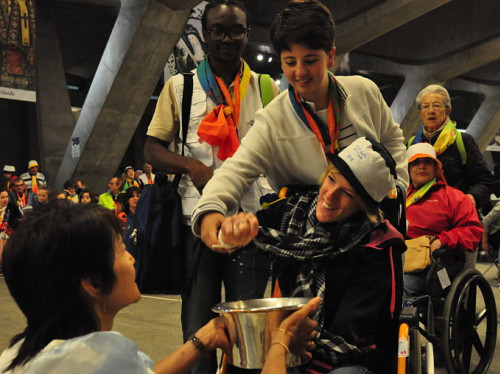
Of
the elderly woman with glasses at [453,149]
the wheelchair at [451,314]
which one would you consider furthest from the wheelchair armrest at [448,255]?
the elderly woman with glasses at [453,149]

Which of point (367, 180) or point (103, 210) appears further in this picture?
point (367, 180)

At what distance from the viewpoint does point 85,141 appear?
1316 centimetres

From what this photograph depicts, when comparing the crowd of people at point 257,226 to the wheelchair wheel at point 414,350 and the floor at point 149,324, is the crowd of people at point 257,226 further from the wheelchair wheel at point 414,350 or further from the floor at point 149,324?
the floor at point 149,324

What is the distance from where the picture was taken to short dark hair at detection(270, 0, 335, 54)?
6.50 feet

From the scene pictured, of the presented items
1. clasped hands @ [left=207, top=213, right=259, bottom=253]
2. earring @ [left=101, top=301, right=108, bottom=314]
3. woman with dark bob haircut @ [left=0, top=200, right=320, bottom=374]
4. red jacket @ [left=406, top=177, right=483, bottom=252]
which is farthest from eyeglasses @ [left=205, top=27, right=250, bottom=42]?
red jacket @ [left=406, top=177, right=483, bottom=252]

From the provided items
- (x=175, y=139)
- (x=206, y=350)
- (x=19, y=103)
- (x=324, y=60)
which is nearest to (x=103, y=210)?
(x=206, y=350)

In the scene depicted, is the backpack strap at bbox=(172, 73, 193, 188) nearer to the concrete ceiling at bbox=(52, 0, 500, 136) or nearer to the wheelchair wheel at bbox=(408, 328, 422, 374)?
the wheelchair wheel at bbox=(408, 328, 422, 374)

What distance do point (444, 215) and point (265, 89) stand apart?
1.82 meters

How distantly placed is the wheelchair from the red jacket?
17 cm

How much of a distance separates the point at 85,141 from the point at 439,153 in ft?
32.8

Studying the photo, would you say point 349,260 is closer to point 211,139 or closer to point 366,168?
point 366,168

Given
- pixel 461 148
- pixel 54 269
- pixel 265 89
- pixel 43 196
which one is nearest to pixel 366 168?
pixel 265 89

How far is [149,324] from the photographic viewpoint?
5.21m

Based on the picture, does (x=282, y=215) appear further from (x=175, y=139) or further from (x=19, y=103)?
(x=19, y=103)
